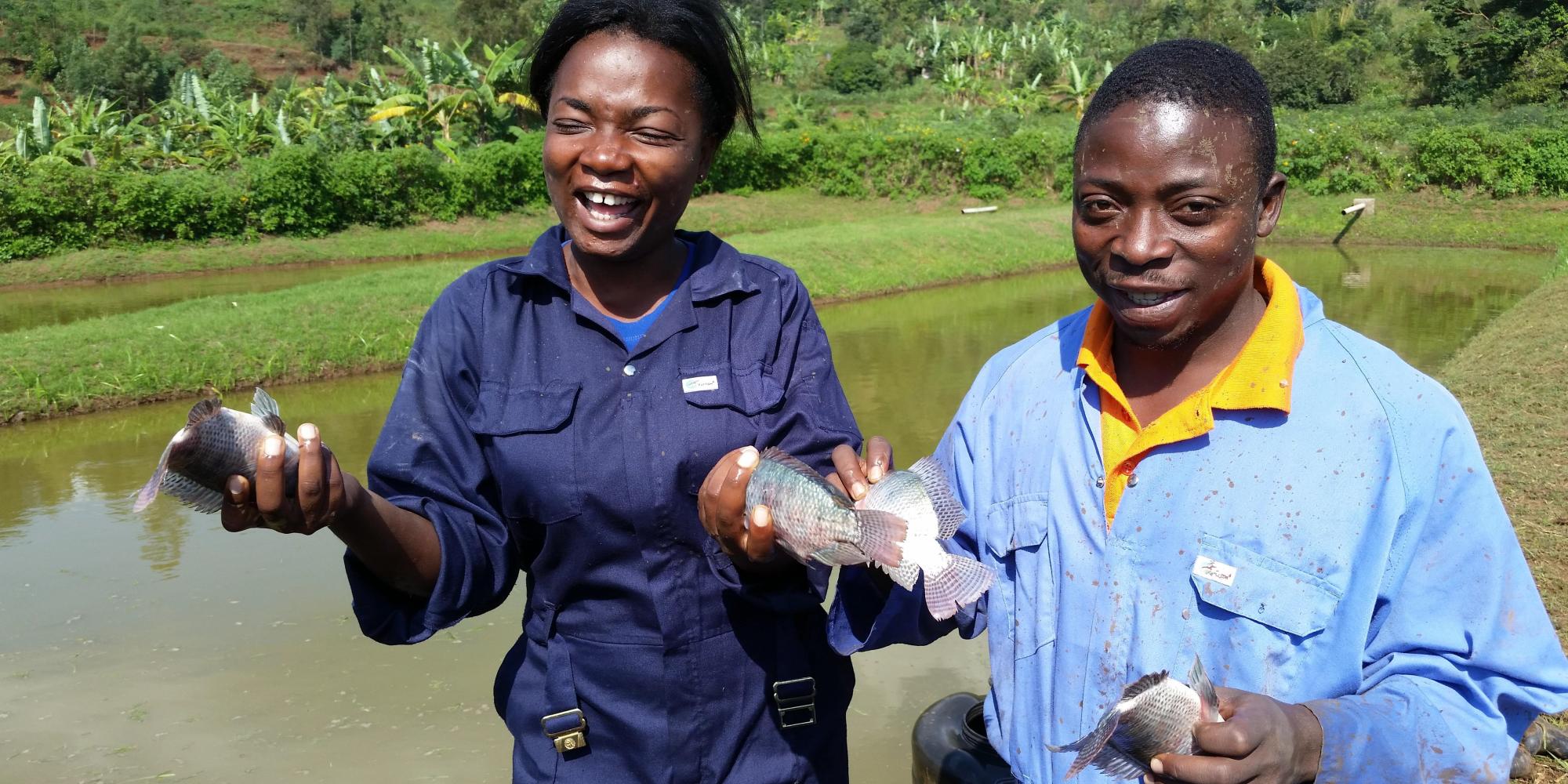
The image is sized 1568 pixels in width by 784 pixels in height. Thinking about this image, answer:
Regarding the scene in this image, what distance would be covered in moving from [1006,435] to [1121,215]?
0.40m

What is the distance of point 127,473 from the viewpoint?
8352mm

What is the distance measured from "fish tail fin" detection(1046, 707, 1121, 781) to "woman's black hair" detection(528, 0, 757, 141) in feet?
4.23

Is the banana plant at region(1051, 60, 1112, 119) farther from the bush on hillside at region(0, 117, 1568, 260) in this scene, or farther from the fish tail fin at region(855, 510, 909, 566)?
the fish tail fin at region(855, 510, 909, 566)

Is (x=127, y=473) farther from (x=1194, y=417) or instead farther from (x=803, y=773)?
(x=1194, y=417)

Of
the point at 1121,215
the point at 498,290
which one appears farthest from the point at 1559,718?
the point at 498,290

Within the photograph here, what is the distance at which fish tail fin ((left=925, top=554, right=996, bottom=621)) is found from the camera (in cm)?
175

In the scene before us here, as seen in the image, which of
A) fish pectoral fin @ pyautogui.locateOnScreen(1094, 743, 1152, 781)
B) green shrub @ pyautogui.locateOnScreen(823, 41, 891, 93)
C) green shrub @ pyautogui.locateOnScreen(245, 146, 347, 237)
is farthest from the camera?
green shrub @ pyautogui.locateOnScreen(823, 41, 891, 93)

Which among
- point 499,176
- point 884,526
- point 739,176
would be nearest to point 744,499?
point 884,526

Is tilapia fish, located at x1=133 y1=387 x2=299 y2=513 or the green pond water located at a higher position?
tilapia fish, located at x1=133 y1=387 x2=299 y2=513

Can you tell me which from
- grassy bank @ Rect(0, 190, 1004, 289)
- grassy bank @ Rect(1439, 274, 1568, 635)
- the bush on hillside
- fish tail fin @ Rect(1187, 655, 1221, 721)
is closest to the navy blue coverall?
fish tail fin @ Rect(1187, 655, 1221, 721)

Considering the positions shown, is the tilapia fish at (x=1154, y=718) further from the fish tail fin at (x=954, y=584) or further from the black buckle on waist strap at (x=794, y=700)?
the black buckle on waist strap at (x=794, y=700)

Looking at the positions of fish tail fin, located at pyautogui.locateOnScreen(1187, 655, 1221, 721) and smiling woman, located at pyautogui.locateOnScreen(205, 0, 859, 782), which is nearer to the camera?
fish tail fin, located at pyautogui.locateOnScreen(1187, 655, 1221, 721)

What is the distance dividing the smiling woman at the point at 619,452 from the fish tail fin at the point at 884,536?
0.25 metres

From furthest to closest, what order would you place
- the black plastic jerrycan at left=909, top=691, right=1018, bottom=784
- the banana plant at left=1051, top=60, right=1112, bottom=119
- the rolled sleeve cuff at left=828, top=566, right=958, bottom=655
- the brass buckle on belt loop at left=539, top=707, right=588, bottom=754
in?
the banana plant at left=1051, top=60, right=1112, bottom=119 → the black plastic jerrycan at left=909, top=691, right=1018, bottom=784 → the brass buckle on belt loop at left=539, top=707, right=588, bottom=754 → the rolled sleeve cuff at left=828, top=566, right=958, bottom=655
